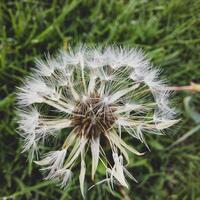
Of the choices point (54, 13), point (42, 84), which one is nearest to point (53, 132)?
point (42, 84)

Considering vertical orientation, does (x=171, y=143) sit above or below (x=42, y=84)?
below

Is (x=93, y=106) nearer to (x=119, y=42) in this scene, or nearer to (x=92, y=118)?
(x=92, y=118)

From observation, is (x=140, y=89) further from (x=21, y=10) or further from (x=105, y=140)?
(x=21, y=10)

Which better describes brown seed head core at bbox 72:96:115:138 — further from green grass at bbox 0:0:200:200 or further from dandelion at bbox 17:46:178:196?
green grass at bbox 0:0:200:200

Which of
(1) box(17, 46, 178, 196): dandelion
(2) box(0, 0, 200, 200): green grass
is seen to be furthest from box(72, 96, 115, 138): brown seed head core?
(2) box(0, 0, 200, 200): green grass

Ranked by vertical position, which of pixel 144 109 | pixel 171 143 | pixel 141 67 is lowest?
pixel 171 143

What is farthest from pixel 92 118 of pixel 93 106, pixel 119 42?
pixel 119 42
